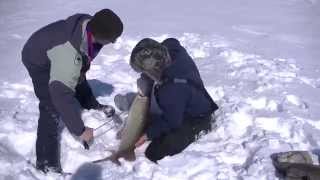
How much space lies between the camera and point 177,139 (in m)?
4.62

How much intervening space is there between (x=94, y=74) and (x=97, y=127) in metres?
1.42

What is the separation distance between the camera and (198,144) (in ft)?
15.5

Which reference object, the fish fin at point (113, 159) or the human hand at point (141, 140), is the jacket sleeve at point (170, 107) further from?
the fish fin at point (113, 159)

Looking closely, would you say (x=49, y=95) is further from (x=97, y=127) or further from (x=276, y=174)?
(x=276, y=174)

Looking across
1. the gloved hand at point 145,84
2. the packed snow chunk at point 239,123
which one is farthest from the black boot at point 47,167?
the packed snow chunk at point 239,123

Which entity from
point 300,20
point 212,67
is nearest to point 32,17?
point 212,67

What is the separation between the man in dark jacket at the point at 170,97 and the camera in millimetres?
4375

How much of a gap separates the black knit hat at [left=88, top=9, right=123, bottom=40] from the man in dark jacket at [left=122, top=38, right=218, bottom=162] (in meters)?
0.38

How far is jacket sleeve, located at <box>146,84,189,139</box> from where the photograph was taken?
445cm

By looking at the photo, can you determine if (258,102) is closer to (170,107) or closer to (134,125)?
(170,107)

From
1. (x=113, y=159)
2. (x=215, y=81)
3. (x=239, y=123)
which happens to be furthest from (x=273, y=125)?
(x=113, y=159)

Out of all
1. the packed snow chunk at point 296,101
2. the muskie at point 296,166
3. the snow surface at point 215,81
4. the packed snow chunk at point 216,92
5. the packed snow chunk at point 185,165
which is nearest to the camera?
the muskie at point 296,166

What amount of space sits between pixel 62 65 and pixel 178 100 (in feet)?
3.32

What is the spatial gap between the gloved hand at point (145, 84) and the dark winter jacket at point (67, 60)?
0.49 m
